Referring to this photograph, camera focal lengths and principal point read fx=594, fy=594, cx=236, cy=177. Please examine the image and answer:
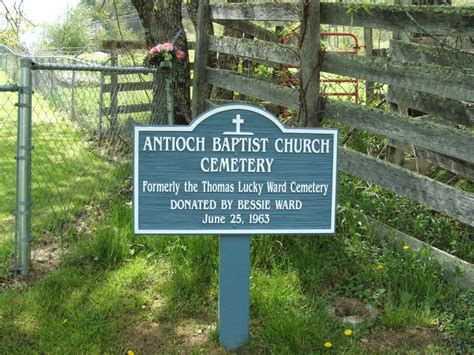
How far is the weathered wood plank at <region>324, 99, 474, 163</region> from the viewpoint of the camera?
3.65 m

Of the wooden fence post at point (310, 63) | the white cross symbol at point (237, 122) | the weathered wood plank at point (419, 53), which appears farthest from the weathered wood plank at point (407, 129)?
the white cross symbol at point (237, 122)

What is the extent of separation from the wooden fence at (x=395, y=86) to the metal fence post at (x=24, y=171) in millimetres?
1983

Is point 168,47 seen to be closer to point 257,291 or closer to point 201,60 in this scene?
point 201,60

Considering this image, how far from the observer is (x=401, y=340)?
11.3ft

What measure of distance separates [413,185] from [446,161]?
3.57 feet

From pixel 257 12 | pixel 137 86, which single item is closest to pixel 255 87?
pixel 257 12

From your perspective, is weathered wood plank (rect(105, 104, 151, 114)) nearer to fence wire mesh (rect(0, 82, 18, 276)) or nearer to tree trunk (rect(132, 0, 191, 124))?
tree trunk (rect(132, 0, 191, 124))

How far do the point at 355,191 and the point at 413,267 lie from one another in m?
1.27

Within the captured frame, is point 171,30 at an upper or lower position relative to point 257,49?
upper

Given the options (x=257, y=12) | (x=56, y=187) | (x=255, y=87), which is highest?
(x=257, y=12)

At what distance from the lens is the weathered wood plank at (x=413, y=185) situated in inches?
147

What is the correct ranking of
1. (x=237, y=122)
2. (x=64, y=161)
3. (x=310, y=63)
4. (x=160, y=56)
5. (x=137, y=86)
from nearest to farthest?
(x=237, y=122) < (x=310, y=63) < (x=160, y=56) < (x=137, y=86) < (x=64, y=161)

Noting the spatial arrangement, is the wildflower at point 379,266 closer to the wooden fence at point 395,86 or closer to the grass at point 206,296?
the grass at point 206,296

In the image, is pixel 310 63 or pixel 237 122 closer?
pixel 237 122
